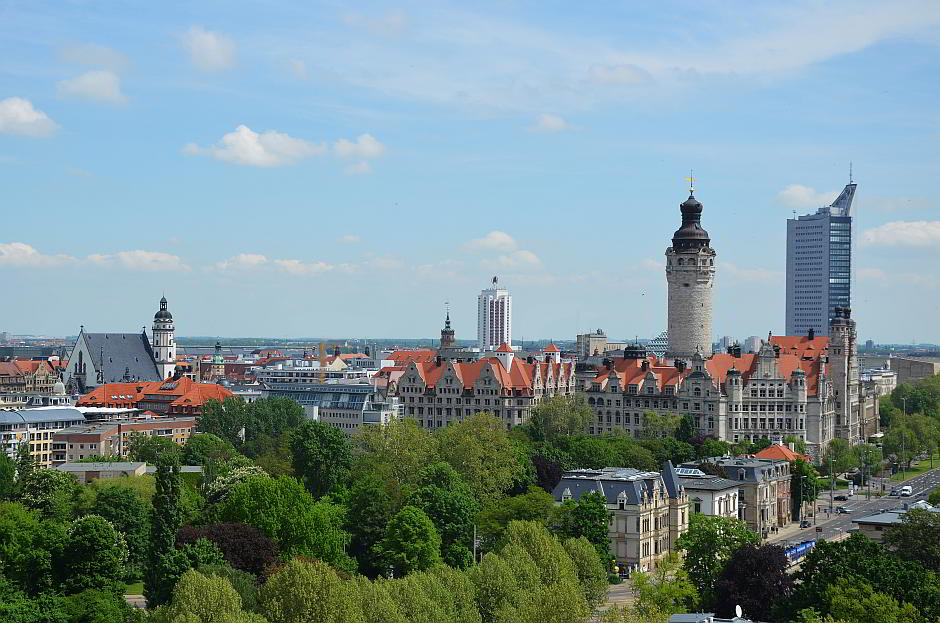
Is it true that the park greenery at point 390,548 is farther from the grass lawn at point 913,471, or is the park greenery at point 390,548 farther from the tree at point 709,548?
the grass lawn at point 913,471

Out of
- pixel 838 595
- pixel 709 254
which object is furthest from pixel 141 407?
pixel 838 595

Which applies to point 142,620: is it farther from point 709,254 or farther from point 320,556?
point 709,254

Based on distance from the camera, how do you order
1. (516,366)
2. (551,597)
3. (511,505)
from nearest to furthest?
(551,597) → (511,505) → (516,366)

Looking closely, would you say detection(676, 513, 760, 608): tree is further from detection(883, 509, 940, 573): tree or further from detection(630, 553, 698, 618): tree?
detection(883, 509, 940, 573): tree

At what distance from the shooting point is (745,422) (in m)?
164

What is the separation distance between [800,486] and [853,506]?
34.7ft

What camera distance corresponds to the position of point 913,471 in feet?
535

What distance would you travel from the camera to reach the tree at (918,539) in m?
83.5

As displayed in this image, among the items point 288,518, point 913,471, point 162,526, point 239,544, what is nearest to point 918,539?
point 288,518

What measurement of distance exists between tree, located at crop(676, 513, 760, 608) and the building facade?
26.4 feet

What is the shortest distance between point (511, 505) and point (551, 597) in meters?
28.0

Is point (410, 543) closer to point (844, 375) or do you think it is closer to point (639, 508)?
point (639, 508)

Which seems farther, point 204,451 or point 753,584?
point 204,451

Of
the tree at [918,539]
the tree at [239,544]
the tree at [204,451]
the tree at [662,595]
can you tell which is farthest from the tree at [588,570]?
the tree at [204,451]
